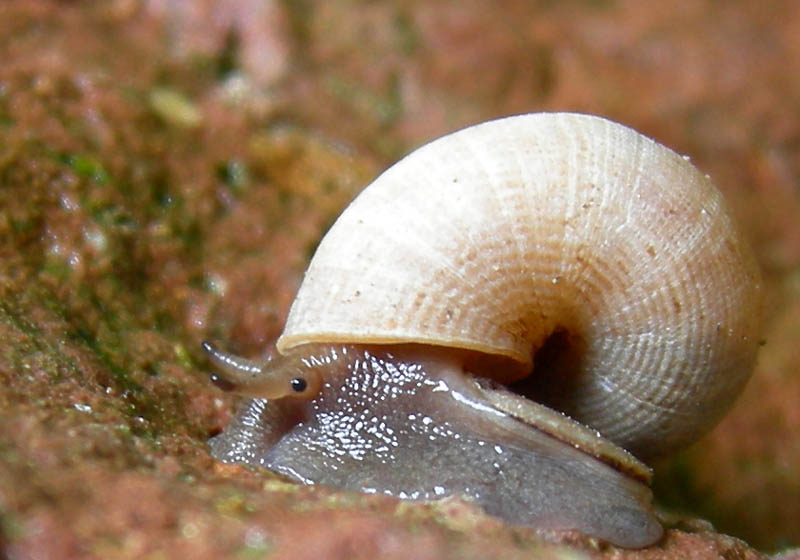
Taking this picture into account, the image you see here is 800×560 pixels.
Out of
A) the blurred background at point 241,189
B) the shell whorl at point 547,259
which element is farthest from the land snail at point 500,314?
the blurred background at point 241,189

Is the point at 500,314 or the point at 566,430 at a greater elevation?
the point at 500,314

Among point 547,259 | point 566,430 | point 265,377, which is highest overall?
point 547,259

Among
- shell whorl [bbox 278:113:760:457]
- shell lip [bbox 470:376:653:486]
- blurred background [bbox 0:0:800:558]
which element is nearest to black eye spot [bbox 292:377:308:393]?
shell whorl [bbox 278:113:760:457]

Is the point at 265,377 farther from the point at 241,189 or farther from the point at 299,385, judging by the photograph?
the point at 241,189

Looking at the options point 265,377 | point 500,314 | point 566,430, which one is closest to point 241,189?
point 265,377

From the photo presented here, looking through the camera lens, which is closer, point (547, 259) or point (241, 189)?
point (547, 259)

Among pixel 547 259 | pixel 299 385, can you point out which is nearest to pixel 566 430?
pixel 547 259
